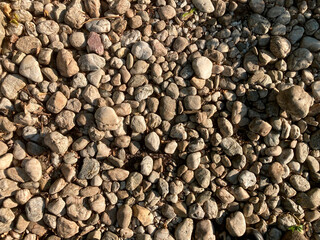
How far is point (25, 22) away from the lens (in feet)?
7.76

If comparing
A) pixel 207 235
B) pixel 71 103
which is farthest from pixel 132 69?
pixel 207 235

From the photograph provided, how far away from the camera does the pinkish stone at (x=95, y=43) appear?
2.39 meters

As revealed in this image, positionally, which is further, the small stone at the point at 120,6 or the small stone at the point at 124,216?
the small stone at the point at 120,6

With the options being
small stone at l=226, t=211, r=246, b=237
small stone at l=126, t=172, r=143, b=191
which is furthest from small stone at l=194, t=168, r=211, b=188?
small stone at l=126, t=172, r=143, b=191

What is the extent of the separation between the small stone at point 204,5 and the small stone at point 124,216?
173 cm

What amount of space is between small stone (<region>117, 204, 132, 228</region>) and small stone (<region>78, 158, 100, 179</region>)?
14.0 inches

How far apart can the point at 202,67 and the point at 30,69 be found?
1.34 m

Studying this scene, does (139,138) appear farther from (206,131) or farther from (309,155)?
(309,155)

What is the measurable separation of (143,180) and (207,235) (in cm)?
66

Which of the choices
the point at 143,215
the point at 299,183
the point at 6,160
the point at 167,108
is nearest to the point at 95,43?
the point at 167,108

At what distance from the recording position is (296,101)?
90.2 inches

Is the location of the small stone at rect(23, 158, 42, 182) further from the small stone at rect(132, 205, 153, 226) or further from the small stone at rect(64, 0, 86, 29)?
the small stone at rect(64, 0, 86, 29)

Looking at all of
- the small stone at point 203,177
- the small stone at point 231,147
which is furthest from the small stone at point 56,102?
the small stone at point 231,147

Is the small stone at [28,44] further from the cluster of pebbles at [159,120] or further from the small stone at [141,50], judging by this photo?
the small stone at [141,50]
